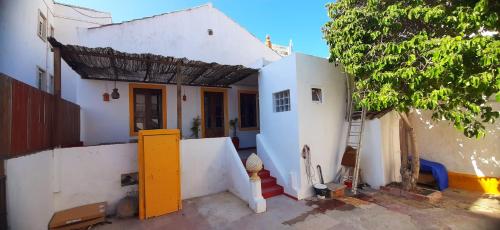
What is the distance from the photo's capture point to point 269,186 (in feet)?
20.6

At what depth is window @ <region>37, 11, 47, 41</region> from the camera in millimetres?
7788

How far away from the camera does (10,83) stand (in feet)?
9.42

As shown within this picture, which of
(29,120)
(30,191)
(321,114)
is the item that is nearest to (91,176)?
(30,191)

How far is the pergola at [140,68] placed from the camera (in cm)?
451

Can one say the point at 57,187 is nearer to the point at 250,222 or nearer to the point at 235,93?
the point at 250,222

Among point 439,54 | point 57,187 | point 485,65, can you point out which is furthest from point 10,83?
point 485,65

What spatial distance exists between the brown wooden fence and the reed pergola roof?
111 centimetres

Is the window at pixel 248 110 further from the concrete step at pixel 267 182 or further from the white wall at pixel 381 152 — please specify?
the white wall at pixel 381 152

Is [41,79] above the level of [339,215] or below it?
above

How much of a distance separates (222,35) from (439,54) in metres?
7.09

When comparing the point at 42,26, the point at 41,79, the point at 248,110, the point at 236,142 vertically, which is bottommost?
the point at 236,142

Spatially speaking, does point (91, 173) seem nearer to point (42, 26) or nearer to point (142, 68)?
point (142, 68)

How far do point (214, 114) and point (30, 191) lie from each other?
5949 millimetres

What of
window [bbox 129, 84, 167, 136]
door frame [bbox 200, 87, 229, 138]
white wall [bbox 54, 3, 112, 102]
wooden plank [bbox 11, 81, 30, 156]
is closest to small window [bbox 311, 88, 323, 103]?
door frame [bbox 200, 87, 229, 138]
